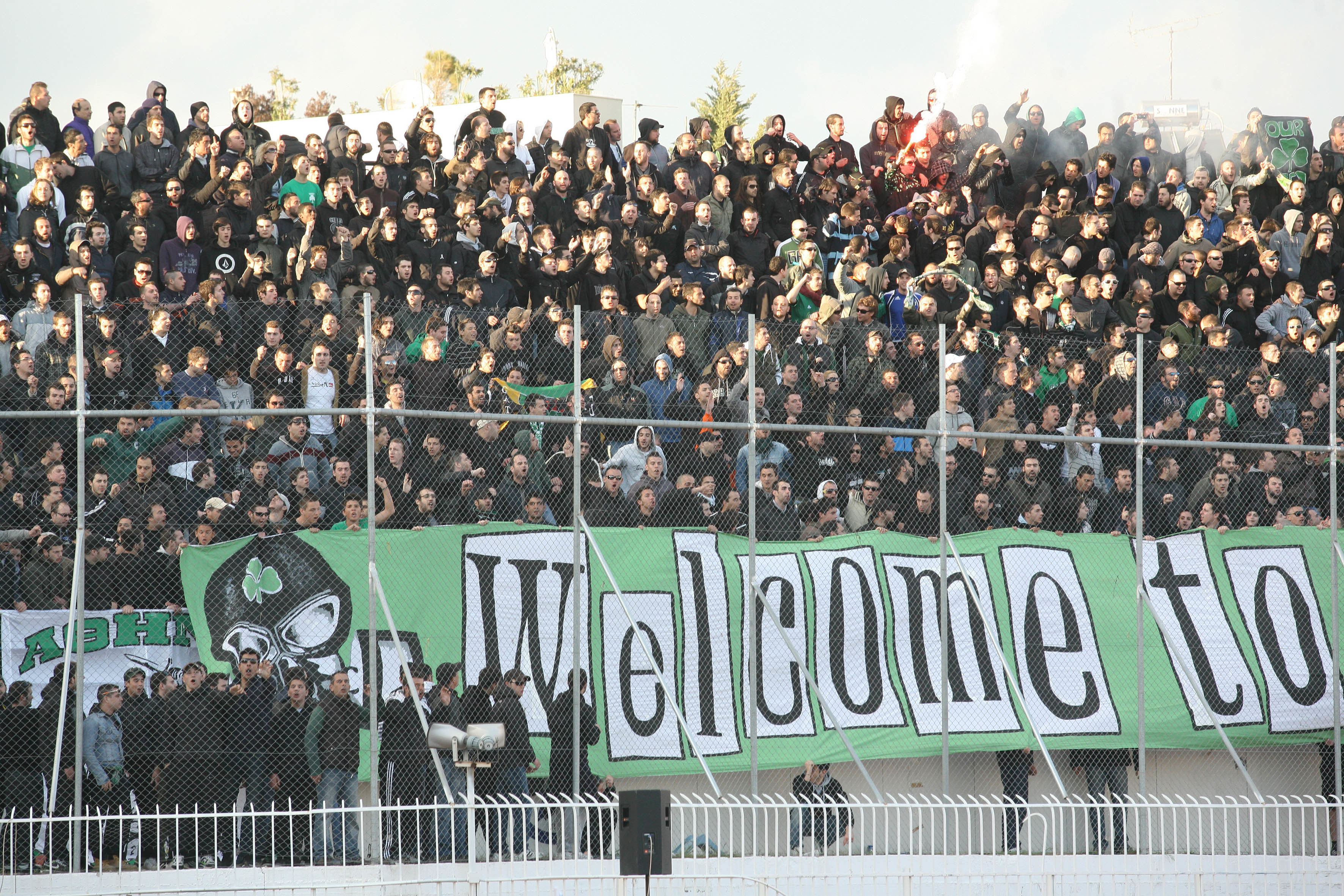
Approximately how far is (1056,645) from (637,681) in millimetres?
3934

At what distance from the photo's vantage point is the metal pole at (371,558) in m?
13.1

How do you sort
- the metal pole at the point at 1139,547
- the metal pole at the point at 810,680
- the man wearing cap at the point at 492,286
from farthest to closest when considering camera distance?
the man wearing cap at the point at 492,286, the metal pole at the point at 1139,547, the metal pole at the point at 810,680

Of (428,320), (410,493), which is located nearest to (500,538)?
(410,493)

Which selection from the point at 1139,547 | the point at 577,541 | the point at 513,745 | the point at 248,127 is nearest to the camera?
the point at 513,745

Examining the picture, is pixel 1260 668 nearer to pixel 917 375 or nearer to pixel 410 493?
pixel 917 375

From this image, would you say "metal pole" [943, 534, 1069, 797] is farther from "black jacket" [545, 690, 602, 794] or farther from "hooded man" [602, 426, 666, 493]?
"black jacket" [545, 690, 602, 794]

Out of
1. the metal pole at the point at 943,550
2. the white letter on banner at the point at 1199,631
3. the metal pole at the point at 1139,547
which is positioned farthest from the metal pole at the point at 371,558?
the white letter on banner at the point at 1199,631

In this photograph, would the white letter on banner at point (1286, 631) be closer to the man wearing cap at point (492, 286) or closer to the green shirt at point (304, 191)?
the man wearing cap at point (492, 286)

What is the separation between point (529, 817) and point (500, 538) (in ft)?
7.07

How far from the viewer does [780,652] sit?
14.9 m

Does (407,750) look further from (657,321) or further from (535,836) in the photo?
(657,321)

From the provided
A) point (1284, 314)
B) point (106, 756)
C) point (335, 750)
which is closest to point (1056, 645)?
point (335, 750)

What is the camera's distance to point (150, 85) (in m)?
20.2

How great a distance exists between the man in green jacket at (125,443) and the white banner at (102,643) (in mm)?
1063
